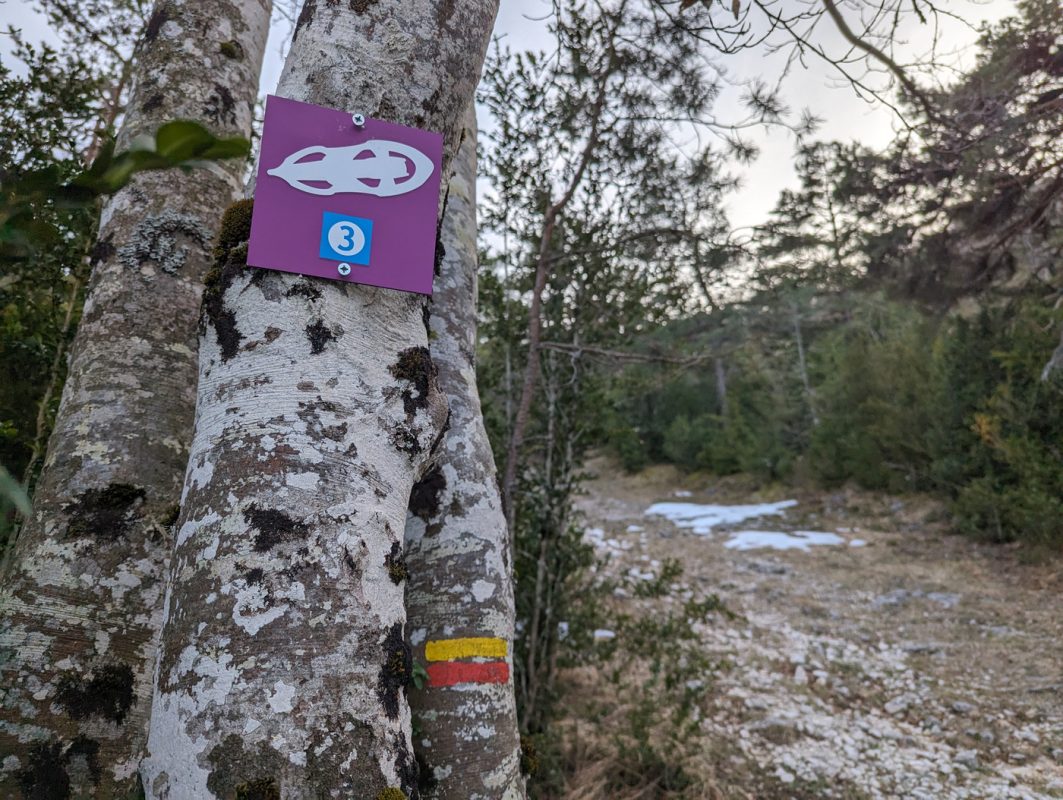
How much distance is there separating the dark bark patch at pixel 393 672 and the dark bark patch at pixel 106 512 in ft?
2.59

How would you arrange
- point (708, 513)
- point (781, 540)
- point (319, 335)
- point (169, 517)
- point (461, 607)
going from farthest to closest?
point (708, 513) < point (781, 540) < point (461, 607) < point (169, 517) < point (319, 335)

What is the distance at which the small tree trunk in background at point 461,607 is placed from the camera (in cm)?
116

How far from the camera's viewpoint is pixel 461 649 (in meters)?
1.23

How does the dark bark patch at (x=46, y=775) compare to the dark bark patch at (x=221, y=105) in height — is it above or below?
below

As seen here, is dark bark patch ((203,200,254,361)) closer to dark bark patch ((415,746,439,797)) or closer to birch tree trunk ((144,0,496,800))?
birch tree trunk ((144,0,496,800))

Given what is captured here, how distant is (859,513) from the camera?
9.53m

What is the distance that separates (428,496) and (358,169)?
696 mm

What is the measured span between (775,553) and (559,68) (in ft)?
21.8

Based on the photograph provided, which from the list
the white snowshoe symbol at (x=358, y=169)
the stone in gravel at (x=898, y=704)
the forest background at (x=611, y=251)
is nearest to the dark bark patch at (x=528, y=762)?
the forest background at (x=611, y=251)

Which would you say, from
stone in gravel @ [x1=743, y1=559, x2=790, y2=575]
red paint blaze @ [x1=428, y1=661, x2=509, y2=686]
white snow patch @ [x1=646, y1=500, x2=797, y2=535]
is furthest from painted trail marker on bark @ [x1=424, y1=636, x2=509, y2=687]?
white snow patch @ [x1=646, y1=500, x2=797, y2=535]

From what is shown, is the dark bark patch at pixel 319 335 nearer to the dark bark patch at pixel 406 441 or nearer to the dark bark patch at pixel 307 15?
the dark bark patch at pixel 406 441

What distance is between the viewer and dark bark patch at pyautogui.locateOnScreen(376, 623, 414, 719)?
2.50 ft

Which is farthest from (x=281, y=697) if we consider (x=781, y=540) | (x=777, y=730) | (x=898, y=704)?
(x=781, y=540)

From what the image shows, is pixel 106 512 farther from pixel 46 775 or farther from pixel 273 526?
pixel 273 526
